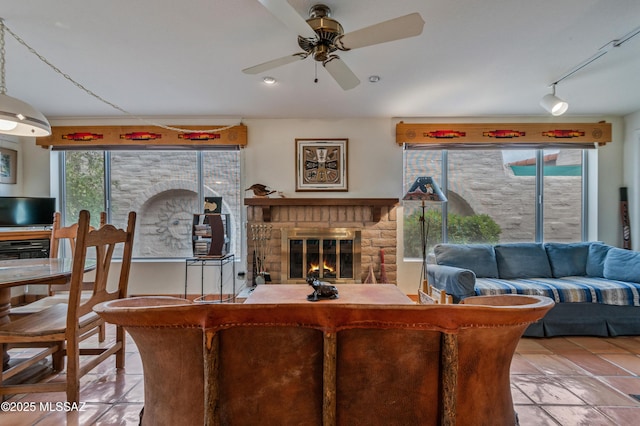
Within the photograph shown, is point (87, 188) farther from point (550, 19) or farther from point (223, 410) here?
point (550, 19)

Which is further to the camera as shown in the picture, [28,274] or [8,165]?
[8,165]

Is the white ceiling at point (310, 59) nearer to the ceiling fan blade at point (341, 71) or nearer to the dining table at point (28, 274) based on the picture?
the ceiling fan blade at point (341, 71)

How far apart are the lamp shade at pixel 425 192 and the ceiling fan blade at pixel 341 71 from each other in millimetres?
1572

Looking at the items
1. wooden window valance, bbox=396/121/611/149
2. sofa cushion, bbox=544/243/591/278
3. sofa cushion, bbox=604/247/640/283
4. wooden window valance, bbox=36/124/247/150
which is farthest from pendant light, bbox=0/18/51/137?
sofa cushion, bbox=604/247/640/283

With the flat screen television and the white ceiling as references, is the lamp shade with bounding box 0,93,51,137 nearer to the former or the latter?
the white ceiling

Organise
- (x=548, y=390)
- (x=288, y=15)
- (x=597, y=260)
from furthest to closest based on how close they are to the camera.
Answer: (x=597, y=260), (x=548, y=390), (x=288, y=15)

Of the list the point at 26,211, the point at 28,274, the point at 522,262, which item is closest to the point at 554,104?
the point at 522,262

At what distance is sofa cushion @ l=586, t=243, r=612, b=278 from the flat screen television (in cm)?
634

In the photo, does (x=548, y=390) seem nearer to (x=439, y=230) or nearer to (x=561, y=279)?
(x=561, y=279)

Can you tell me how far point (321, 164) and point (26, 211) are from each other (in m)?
3.61

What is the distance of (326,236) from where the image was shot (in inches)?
151

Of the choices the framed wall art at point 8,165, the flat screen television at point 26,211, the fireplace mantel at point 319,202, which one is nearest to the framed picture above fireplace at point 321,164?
the fireplace mantel at point 319,202

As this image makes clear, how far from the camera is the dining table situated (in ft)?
5.44

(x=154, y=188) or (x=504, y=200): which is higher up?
(x=154, y=188)
